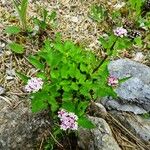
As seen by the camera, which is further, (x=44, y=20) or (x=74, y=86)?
(x=44, y=20)

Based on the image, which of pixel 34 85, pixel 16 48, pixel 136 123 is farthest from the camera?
pixel 16 48

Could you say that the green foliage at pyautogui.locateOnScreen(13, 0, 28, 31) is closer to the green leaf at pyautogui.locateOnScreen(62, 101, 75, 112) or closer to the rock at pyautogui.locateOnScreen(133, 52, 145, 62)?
the rock at pyautogui.locateOnScreen(133, 52, 145, 62)

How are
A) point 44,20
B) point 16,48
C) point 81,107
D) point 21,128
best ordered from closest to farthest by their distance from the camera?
point 81,107 < point 21,128 < point 16,48 < point 44,20

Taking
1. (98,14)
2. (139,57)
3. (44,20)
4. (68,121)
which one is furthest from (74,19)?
(68,121)

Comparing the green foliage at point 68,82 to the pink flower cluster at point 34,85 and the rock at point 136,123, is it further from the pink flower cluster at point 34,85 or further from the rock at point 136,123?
the rock at point 136,123

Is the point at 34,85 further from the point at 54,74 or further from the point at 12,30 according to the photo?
the point at 12,30

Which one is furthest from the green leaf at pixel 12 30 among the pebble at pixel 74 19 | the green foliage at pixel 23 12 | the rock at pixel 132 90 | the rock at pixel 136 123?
the rock at pixel 136 123

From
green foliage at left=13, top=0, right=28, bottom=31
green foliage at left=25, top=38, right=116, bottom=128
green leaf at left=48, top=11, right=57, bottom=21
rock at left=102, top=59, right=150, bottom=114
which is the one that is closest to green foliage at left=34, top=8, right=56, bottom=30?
green leaf at left=48, top=11, right=57, bottom=21
